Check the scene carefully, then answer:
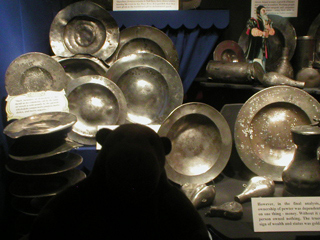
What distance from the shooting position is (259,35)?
1611mm

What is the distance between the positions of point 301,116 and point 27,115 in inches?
46.9

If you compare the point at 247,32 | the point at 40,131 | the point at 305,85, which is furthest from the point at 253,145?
the point at 40,131

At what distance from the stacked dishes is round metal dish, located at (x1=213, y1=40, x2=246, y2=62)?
99 cm

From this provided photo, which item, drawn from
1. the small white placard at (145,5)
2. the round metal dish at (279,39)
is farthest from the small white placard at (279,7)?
the small white placard at (145,5)

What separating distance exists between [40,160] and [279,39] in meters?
1.48

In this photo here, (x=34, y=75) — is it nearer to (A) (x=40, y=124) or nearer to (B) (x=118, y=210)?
(A) (x=40, y=124)

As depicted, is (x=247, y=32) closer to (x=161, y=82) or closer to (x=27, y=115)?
(x=161, y=82)

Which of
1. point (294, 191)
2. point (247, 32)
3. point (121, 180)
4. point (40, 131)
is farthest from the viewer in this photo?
point (247, 32)

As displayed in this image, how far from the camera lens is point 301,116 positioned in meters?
1.37

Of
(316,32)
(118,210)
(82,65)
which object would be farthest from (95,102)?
(316,32)

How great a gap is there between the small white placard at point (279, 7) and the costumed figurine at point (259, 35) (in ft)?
0.22

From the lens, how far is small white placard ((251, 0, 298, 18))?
1.73 metres

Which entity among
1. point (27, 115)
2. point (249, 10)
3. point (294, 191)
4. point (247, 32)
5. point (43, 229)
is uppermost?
point (249, 10)

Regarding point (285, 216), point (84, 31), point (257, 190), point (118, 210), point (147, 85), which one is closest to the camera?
point (118, 210)
